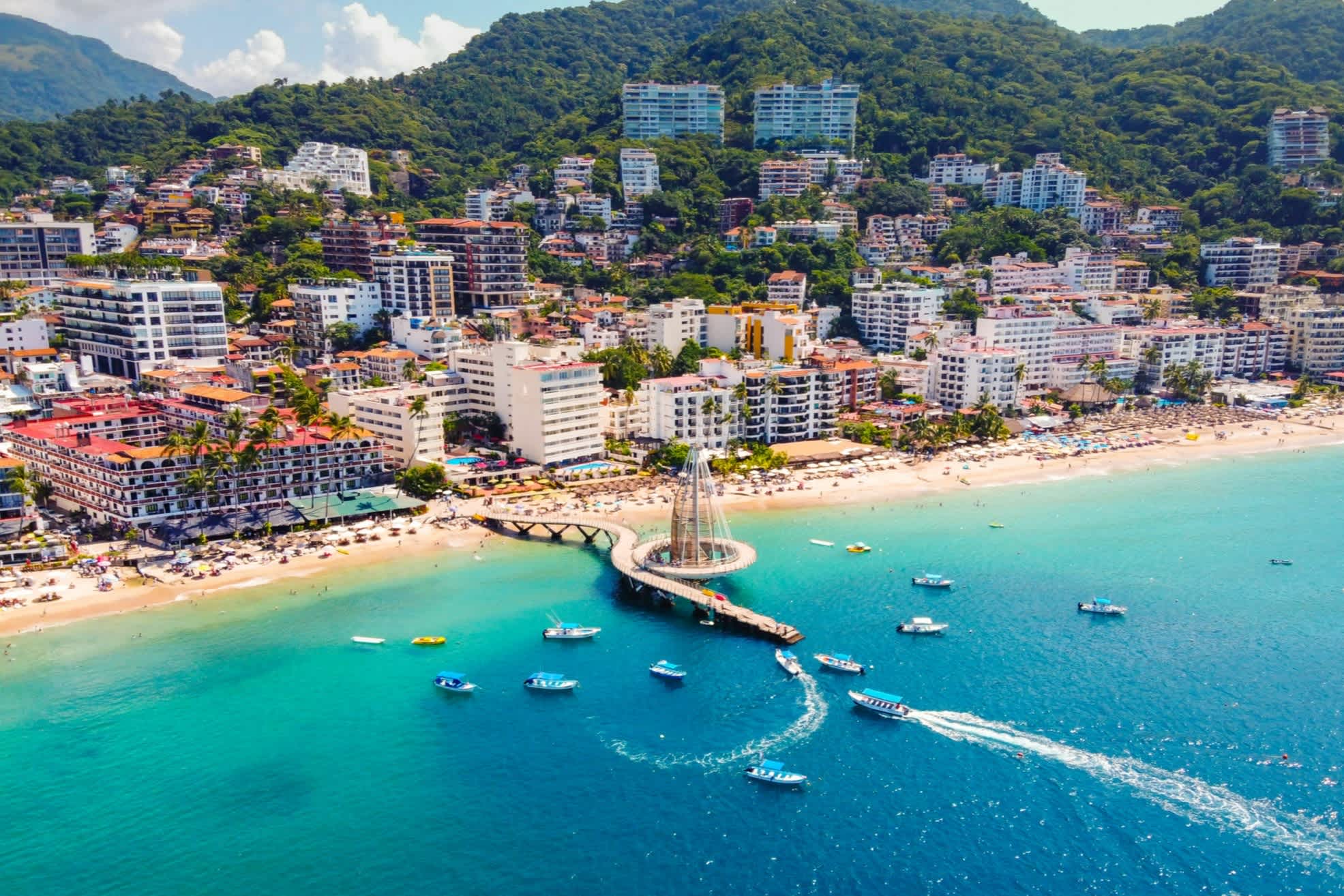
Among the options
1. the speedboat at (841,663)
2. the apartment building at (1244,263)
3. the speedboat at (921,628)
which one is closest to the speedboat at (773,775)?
the speedboat at (841,663)

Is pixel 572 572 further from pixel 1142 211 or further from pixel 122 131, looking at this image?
pixel 122 131

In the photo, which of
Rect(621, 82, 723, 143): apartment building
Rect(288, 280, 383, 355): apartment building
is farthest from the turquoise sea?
Rect(621, 82, 723, 143): apartment building

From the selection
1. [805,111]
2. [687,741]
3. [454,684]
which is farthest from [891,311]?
[687,741]

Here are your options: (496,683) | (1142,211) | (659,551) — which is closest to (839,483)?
(659,551)

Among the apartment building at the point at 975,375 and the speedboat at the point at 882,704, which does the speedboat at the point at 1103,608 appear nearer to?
the speedboat at the point at 882,704

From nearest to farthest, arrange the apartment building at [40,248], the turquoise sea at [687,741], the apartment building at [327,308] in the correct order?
1. the turquoise sea at [687,741]
2. the apartment building at [327,308]
3. the apartment building at [40,248]

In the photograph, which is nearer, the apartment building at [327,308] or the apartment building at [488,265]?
the apartment building at [327,308]
